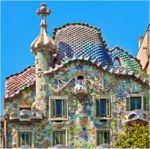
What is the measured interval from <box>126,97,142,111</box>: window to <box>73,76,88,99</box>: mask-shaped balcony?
2697 millimetres

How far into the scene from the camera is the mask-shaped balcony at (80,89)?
4753cm

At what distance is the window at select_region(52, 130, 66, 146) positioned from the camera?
46688 mm

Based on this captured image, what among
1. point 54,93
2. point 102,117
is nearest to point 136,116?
point 102,117

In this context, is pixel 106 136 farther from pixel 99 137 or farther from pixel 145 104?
pixel 145 104

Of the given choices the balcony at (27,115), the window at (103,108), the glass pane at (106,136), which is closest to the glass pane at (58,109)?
the balcony at (27,115)

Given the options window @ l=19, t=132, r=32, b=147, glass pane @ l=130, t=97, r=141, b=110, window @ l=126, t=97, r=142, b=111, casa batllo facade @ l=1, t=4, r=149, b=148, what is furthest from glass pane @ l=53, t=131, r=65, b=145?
glass pane @ l=130, t=97, r=141, b=110

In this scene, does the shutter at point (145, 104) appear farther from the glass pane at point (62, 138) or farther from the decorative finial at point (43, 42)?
the decorative finial at point (43, 42)

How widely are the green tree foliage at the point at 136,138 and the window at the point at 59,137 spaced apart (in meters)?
3.62

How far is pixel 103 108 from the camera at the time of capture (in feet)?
156

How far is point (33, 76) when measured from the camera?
50.6m

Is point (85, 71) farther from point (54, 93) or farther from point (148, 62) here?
point (148, 62)

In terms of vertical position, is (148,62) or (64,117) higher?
(148,62)

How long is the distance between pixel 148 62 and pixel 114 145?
994 centimetres

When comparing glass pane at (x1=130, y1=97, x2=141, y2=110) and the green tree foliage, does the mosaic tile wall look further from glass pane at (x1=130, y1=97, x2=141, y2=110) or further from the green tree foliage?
the green tree foliage
